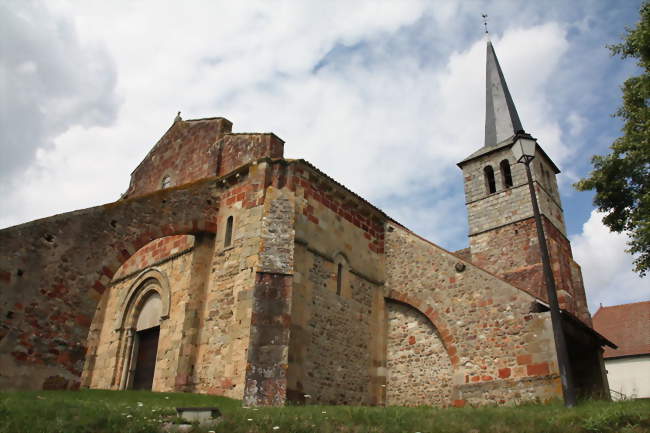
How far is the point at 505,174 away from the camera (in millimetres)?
25359

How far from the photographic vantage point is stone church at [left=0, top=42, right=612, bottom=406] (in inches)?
438

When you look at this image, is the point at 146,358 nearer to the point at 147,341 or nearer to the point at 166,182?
the point at 147,341

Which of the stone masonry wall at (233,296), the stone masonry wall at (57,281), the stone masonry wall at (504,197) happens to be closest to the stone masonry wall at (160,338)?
the stone masonry wall at (233,296)

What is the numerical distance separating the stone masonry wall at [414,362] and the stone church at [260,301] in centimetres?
4

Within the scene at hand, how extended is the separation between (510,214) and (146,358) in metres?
16.3

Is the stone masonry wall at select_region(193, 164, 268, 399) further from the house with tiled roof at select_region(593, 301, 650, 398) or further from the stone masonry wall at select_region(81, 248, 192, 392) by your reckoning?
the house with tiled roof at select_region(593, 301, 650, 398)

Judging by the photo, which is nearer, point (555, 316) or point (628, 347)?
point (555, 316)

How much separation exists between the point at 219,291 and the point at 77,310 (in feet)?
11.1

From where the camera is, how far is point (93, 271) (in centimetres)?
1169

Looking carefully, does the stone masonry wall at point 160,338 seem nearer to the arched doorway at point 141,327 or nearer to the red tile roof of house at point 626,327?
the arched doorway at point 141,327

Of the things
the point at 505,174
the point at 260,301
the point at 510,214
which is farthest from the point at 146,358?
the point at 505,174

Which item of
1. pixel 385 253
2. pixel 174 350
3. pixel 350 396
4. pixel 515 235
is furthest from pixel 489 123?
pixel 174 350

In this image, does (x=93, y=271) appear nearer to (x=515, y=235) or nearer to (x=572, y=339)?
(x=572, y=339)

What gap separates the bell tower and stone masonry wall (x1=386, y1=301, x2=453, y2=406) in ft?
21.4
